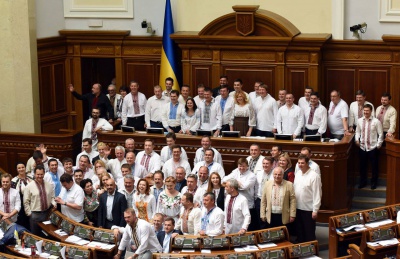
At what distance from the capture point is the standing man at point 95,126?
19406 mm

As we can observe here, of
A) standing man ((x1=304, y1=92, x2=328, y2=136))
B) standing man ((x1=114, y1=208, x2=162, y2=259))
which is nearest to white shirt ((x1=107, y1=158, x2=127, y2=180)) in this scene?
standing man ((x1=114, y1=208, x2=162, y2=259))

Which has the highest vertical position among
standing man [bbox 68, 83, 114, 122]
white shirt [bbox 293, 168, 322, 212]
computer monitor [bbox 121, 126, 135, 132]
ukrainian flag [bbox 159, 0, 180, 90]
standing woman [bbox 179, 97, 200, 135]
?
ukrainian flag [bbox 159, 0, 180, 90]

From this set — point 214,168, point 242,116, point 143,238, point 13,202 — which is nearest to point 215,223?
point 143,238

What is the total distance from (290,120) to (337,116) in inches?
36.9

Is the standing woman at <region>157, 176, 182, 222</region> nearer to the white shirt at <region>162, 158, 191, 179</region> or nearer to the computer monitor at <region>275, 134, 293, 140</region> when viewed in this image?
the white shirt at <region>162, 158, 191, 179</region>

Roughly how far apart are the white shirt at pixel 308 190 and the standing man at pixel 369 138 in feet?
8.21

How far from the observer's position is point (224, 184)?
16156 mm

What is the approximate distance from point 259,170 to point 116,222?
269cm

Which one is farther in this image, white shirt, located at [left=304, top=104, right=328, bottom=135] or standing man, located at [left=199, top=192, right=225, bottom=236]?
white shirt, located at [left=304, top=104, right=328, bottom=135]

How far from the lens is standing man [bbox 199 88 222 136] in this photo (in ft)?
62.5

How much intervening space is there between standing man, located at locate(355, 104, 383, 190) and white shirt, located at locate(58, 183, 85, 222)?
5.53 meters

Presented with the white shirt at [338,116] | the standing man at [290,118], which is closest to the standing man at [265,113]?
the standing man at [290,118]

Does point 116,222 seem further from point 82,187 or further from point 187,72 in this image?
point 187,72

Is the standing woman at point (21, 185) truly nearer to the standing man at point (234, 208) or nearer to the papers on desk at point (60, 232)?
the papers on desk at point (60, 232)
